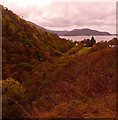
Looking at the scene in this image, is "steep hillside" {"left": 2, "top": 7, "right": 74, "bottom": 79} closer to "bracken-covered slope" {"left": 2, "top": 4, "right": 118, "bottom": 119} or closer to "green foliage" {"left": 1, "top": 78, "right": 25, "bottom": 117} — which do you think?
"bracken-covered slope" {"left": 2, "top": 4, "right": 118, "bottom": 119}

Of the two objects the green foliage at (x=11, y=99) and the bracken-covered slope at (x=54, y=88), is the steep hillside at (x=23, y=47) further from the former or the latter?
the green foliage at (x=11, y=99)

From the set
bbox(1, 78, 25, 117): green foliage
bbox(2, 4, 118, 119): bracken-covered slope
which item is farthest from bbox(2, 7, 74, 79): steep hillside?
bbox(1, 78, 25, 117): green foliage

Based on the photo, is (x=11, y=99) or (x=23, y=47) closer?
(x=11, y=99)

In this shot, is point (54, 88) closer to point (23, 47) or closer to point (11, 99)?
point (11, 99)

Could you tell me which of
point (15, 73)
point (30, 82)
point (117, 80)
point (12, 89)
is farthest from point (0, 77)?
point (117, 80)

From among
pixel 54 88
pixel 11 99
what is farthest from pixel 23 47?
pixel 11 99

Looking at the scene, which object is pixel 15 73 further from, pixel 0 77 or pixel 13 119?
pixel 13 119

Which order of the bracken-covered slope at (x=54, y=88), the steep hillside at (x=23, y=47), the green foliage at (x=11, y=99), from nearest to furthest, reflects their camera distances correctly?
1. the bracken-covered slope at (x=54, y=88)
2. the green foliage at (x=11, y=99)
3. the steep hillside at (x=23, y=47)

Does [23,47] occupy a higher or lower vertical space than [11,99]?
higher

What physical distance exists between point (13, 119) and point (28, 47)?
947 inches

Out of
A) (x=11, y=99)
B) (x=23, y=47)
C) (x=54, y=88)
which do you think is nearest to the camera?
(x=11, y=99)

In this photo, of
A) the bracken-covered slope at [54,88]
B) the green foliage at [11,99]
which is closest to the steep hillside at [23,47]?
the bracken-covered slope at [54,88]

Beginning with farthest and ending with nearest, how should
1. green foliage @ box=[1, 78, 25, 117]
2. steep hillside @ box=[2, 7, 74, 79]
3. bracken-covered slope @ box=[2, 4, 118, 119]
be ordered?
1. steep hillside @ box=[2, 7, 74, 79]
2. green foliage @ box=[1, 78, 25, 117]
3. bracken-covered slope @ box=[2, 4, 118, 119]

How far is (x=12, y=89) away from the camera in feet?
50.1
